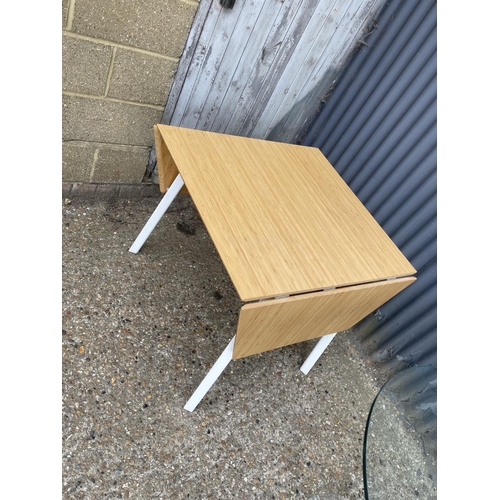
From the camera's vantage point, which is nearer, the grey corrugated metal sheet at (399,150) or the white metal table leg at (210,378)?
the white metal table leg at (210,378)

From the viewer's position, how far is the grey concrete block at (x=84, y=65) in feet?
4.98

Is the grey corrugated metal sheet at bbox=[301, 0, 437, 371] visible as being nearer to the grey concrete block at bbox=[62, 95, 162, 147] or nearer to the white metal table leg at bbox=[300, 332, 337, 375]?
the white metal table leg at bbox=[300, 332, 337, 375]

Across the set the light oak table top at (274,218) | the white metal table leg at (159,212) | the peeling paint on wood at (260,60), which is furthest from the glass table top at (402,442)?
the peeling paint on wood at (260,60)

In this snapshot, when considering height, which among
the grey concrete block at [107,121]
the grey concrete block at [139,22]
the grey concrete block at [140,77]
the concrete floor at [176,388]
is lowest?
the concrete floor at [176,388]

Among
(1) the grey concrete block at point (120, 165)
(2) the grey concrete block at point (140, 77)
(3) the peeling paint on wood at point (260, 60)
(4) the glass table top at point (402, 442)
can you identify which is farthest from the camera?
(1) the grey concrete block at point (120, 165)

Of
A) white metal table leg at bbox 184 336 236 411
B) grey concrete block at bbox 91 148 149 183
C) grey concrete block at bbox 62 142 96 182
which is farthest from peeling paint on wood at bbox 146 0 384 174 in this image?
white metal table leg at bbox 184 336 236 411

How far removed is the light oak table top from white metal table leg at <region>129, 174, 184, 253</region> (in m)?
0.05

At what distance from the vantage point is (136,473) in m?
1.31

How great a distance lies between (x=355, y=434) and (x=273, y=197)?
109cm

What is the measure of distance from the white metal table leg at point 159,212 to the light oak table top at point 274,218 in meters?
0.05

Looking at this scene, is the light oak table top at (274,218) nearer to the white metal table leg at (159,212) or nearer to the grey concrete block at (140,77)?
the white metal table leg at (159,212)

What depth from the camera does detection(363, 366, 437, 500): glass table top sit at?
1130 millimetres

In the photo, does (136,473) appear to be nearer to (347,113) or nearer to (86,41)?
(86,41)

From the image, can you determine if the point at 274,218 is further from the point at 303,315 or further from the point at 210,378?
the point at 210,378
